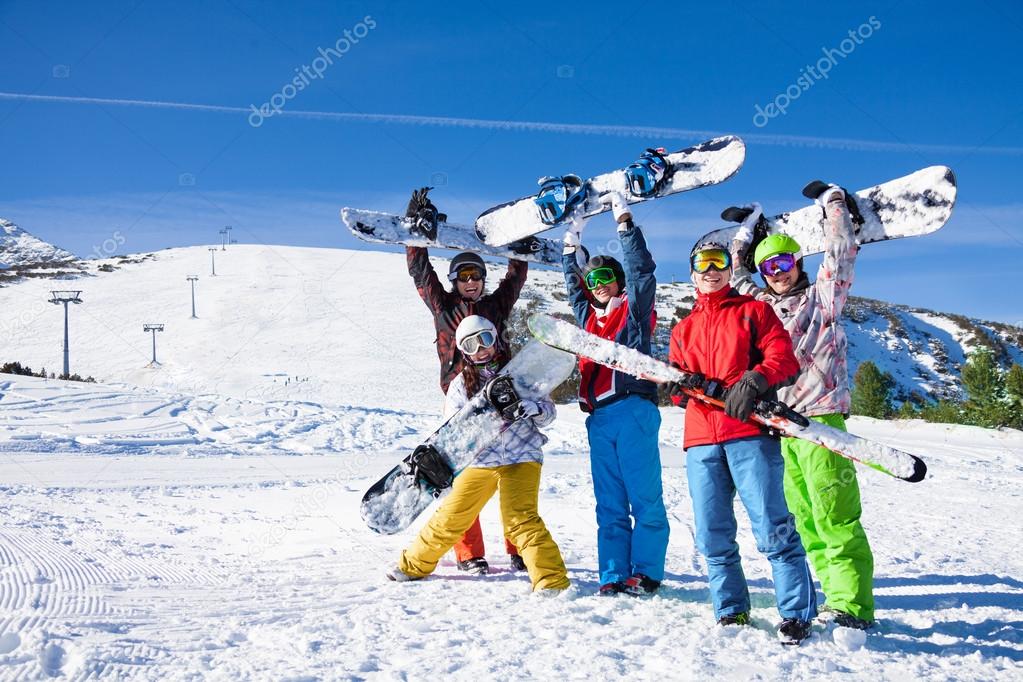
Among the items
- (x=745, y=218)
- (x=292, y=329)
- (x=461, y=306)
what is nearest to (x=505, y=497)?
(x=461, y=306)

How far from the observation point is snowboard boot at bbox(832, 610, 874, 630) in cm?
364

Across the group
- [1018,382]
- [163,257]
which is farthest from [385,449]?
[163,257]

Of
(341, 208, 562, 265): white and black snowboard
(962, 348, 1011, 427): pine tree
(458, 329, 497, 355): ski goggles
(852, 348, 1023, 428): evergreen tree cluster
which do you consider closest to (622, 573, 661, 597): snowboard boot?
(458, 329, 497, 355): ski goggles

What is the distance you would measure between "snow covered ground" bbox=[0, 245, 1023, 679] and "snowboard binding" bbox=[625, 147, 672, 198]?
8.89 feet

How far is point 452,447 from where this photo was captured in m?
4.49

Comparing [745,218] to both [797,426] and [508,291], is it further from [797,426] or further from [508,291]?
[797,426]

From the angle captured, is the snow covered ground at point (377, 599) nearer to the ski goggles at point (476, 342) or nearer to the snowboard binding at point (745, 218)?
the ski goggles at point (476, 342)

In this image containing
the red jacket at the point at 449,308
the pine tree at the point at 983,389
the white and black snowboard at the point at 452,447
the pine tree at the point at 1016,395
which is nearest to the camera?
the white and black snowboard at the point at 452,447

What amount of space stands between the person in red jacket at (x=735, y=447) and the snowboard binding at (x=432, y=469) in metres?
1.51

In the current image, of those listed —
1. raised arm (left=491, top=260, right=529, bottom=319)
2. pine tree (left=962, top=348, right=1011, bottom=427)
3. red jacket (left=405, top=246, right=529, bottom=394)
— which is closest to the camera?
red jacket (left=405, top=246, right=529, bottom=394)

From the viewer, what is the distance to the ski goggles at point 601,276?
4641 millimetres

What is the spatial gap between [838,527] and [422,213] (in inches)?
139

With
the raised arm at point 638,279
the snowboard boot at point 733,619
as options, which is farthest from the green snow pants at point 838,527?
the raised arm at point 638,279

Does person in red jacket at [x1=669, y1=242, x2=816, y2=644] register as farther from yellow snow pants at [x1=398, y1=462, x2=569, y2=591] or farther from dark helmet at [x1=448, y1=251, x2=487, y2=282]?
dark helmet at [x1=448, y1=251, x2=487, y2=282]
